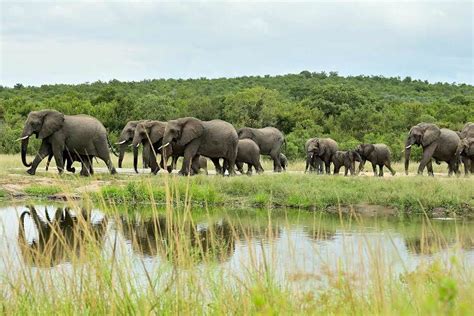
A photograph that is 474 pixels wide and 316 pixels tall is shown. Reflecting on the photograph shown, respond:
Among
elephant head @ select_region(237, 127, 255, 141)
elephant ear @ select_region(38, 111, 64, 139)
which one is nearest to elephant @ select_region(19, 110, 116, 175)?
elephant ear @ select_region(38, 111, 64, 139)

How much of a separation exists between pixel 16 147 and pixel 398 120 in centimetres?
2001

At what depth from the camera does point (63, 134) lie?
71.7ft

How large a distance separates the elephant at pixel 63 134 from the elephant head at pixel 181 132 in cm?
171

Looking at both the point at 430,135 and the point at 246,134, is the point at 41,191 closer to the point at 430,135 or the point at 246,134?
the point at 246,134

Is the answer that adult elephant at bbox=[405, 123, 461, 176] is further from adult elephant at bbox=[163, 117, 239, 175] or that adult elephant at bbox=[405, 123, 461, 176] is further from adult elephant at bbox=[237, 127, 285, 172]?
adult elephant at bbox=[163, 117, 239, 175]

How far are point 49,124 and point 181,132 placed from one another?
3.55 meters

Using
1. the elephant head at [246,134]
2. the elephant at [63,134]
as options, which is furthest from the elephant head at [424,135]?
the elephant at [63,134]

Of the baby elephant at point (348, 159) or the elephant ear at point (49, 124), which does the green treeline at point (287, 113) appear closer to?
the baby elephant at point (348, 159)

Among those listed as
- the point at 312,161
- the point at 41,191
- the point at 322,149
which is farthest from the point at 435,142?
the point at 41,191

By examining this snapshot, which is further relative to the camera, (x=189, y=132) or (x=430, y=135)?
(x=430, y=135)

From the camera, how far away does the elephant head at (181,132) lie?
73.0 feet

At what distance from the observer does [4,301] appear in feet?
17.3

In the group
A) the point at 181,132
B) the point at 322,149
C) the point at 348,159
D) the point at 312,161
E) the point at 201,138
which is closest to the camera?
the point at 181,132

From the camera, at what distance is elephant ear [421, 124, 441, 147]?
949 inches
